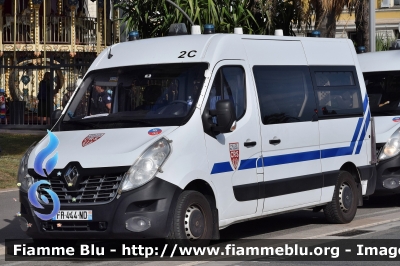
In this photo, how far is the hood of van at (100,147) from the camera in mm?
8961

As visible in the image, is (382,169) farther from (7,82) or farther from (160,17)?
(7,82)

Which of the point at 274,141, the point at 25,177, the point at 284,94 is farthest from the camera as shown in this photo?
the point at 284,94

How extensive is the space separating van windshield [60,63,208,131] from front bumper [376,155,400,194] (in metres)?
4.43

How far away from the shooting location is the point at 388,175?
13.3 m

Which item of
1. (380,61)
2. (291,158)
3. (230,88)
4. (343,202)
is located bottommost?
(343,202)

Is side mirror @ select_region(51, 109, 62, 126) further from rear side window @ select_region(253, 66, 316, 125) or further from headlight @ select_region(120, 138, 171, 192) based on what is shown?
rear side window @ select_region(253, 66, 316, 125)

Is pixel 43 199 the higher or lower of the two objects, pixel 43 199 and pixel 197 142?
the lower

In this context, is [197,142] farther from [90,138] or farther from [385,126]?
[385,126]

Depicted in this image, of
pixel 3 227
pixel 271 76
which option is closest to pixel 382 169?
pixel 271 76

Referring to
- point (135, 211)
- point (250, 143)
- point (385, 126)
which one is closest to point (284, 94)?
point (250, 143)

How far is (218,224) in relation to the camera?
9.66 metres

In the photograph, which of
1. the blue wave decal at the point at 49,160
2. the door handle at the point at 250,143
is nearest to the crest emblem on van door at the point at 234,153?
the door handle at the point at 250,143

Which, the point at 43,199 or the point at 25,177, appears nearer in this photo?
the point at 43,199

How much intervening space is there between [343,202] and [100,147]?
13.1 ft
